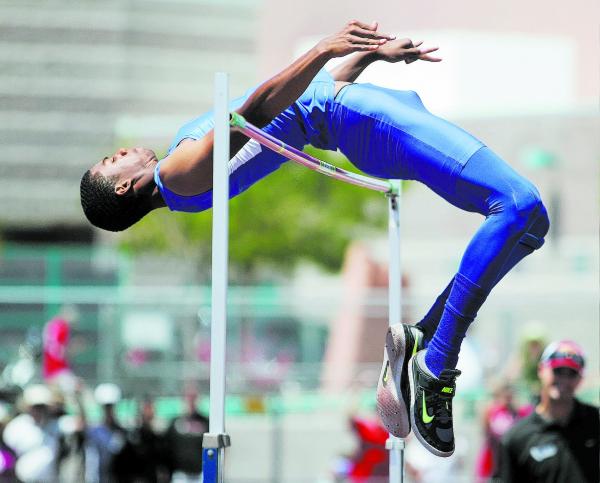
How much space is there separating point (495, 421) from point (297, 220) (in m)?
22.2

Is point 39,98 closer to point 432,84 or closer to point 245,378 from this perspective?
point 432,84

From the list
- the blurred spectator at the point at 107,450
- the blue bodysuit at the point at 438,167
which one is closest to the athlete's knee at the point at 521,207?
the blue bodysuit at the point at 438,167

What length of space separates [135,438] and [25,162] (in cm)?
3965

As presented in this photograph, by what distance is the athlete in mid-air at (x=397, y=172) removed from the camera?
4035 mm

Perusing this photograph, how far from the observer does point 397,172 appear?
4.35 metres

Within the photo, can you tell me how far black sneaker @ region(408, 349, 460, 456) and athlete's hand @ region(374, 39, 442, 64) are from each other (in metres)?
1.05

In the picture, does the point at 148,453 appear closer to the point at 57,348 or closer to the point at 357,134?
the point at 57,348

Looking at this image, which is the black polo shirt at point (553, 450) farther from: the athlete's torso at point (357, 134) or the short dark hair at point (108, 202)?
the short dark hair at point (108, 202)

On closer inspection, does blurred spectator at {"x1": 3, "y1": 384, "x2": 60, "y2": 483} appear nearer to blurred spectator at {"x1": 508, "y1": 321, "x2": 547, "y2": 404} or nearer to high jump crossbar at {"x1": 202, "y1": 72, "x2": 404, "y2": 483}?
blurred spectator at {"x1": 508, "y1": 321, "x2": 547, "y2": 404}

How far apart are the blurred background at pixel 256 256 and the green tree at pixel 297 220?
58 millimetres

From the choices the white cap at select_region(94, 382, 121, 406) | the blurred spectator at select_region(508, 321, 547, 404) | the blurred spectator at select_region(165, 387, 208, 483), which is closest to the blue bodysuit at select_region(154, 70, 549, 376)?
the blurred spectator at select_region(508, 321, 547, 404)

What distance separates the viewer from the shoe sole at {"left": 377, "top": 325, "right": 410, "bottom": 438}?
14.1 feet

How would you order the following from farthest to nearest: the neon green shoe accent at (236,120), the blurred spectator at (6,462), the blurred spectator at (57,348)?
the blurred spectator at (57,348), the blurred spectator at (6,462), the neon green shoe accent at (236,120)

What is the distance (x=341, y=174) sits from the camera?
461 centimetres
